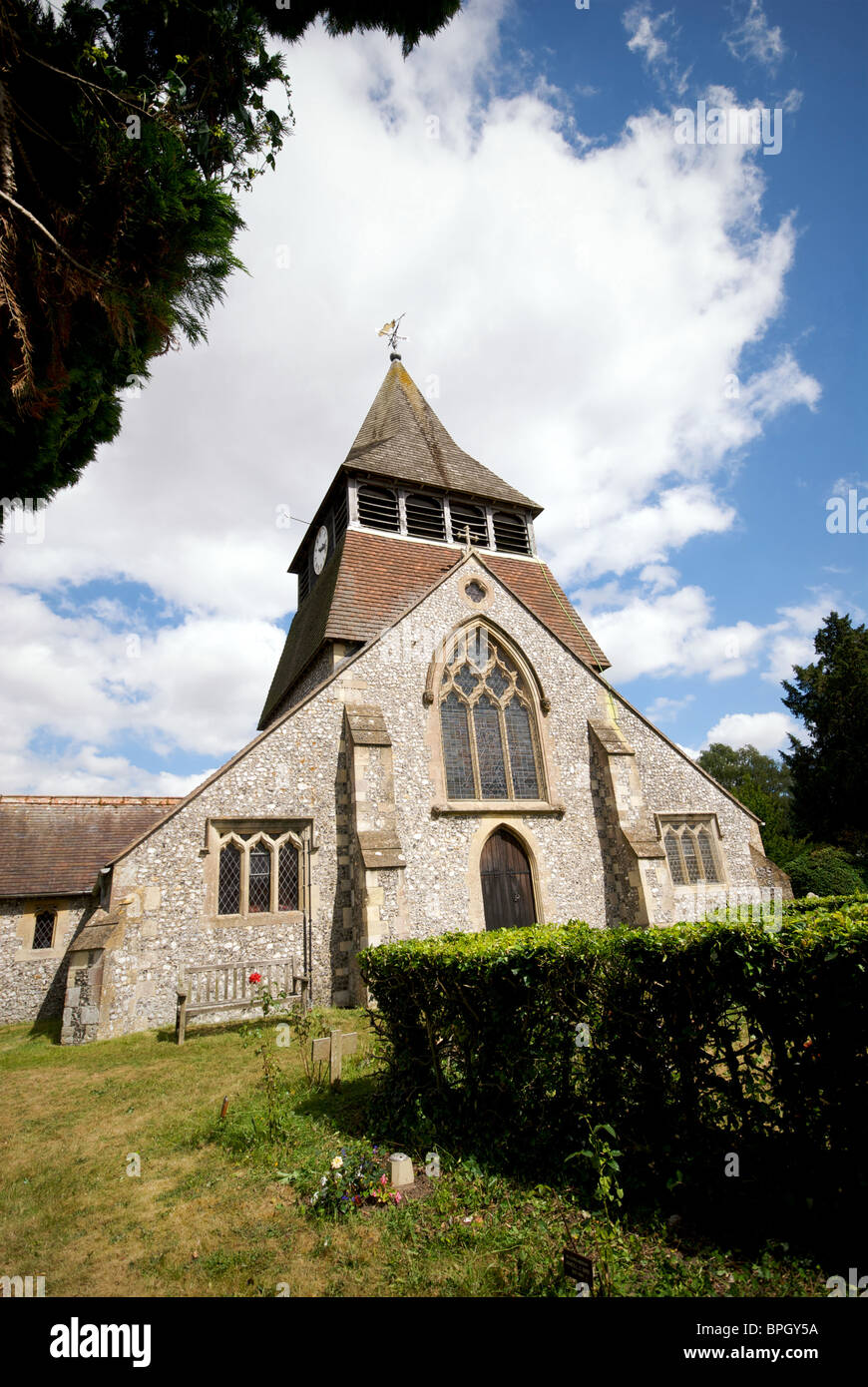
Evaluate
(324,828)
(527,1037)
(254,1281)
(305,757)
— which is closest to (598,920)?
(324,828)

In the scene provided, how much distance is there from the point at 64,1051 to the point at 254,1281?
725 cm

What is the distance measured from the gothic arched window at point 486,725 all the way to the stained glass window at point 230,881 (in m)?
4.62

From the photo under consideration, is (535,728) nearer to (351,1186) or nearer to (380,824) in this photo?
(380,824)

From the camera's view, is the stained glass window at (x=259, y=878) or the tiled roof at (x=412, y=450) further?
the tiled roof at (x=412, y=450)

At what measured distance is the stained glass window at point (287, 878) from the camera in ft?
37.0

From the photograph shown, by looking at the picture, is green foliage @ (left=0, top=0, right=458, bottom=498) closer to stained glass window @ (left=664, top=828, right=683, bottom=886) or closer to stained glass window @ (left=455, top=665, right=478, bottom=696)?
stained glass window @ (left=455, top=665, right=478, bottom=696)

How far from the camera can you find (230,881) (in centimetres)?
1093

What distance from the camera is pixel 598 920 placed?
13219 millimetres

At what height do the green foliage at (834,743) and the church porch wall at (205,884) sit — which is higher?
the green foliage at (834,743)

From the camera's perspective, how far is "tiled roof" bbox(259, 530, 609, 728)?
15.8 meters

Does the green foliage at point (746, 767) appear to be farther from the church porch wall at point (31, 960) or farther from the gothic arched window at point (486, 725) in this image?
the church porch wall at point (31, 960)

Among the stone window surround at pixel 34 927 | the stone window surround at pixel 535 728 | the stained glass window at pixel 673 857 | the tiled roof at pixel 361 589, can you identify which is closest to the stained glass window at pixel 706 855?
the stained glass window at pixel 673 857

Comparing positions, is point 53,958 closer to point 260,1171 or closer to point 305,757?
point 305,757

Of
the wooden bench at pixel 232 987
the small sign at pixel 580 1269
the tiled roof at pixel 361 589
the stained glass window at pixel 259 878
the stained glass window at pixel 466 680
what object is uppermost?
the tiled roof at pixel 361 589
